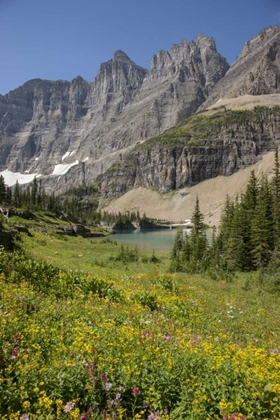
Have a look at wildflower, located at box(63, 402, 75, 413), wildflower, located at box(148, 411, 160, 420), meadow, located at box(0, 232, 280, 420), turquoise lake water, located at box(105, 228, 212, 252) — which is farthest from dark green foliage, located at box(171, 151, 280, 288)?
turquoise lake water, located at box(105, 228, 212, 252)

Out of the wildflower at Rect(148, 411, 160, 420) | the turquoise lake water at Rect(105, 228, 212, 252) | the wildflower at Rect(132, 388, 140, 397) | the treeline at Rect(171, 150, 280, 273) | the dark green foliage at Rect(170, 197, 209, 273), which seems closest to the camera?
the wildflower at Rect(148, 411, 160, 420)

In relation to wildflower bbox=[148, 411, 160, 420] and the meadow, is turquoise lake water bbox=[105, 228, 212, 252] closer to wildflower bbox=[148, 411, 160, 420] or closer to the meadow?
the meadow

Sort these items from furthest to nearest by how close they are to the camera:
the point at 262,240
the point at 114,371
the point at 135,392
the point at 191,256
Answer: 1. the point at 191,256
2. the point at 262,240
3. the point at 114,371
4. the point at 135,392

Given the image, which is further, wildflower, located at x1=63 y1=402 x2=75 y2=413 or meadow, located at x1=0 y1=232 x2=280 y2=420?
meadow, located at x1=0 y1=232 x2=280 y2=420

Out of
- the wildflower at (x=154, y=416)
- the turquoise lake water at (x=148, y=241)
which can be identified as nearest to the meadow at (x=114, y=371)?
the wildflower at (x=154, y=416)

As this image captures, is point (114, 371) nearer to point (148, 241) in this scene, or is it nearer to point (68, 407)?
point (68, 407)

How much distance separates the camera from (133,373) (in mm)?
4840

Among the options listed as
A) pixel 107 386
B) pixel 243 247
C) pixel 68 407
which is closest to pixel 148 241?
pixel 243 247

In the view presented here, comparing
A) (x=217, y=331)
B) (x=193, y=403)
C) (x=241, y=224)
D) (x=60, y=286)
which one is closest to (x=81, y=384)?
(x=193, y=403)

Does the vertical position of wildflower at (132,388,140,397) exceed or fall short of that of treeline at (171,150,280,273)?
it exceeds it

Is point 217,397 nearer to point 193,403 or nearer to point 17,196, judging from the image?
point 193,403

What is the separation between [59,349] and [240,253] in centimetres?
4272

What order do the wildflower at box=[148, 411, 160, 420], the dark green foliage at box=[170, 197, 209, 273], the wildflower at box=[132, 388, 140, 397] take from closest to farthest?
the wildflower at box=[148, 411, 160, 420], the wildflower at box=[132, 388, 140, 397], the dark green foliage at box=[170, 197, 209, 273]

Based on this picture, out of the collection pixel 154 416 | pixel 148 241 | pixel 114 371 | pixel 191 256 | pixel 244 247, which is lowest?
pixel 148 241
